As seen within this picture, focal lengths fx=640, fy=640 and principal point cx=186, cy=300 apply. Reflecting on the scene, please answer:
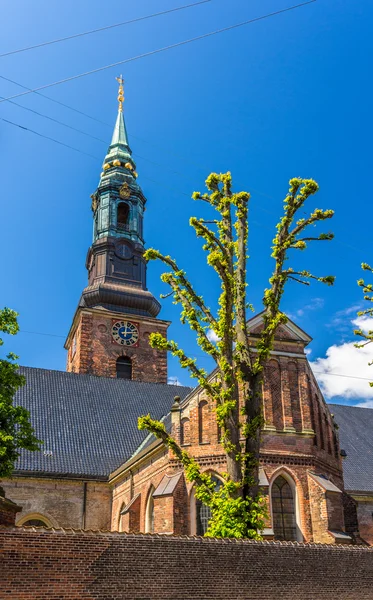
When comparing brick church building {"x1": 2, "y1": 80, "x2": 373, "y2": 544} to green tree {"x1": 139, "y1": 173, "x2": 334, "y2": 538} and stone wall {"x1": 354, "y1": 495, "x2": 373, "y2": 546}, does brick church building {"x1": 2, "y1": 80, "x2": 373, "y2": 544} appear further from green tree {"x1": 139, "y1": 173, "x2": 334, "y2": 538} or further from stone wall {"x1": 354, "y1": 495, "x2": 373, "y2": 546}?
green tree {"x1": 139, "y1": 173, "x2": 334, "y2": 538}

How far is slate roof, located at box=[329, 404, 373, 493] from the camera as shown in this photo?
31.7m

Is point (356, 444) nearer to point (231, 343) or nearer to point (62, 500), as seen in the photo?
point (62, 500)

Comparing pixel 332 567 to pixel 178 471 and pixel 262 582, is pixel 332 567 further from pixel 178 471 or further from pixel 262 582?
pixel 178 471

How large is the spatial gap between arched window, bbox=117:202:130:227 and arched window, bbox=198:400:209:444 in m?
27.4

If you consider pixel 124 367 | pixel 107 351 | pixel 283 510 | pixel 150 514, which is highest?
pixel 107 351

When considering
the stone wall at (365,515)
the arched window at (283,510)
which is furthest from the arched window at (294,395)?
the stone wall at (365,515)

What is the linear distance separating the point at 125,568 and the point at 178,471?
10.5m

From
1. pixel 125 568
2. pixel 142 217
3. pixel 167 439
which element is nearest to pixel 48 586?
pixel 125 568

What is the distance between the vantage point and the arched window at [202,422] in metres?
21.2

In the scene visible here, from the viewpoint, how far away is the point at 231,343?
54.5 ft

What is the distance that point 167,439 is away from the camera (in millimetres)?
16719

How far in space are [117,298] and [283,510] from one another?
82.0 feet

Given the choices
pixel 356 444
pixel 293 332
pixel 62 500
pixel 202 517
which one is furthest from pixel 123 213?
pixel 202 517

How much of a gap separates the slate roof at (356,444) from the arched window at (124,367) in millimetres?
12994
